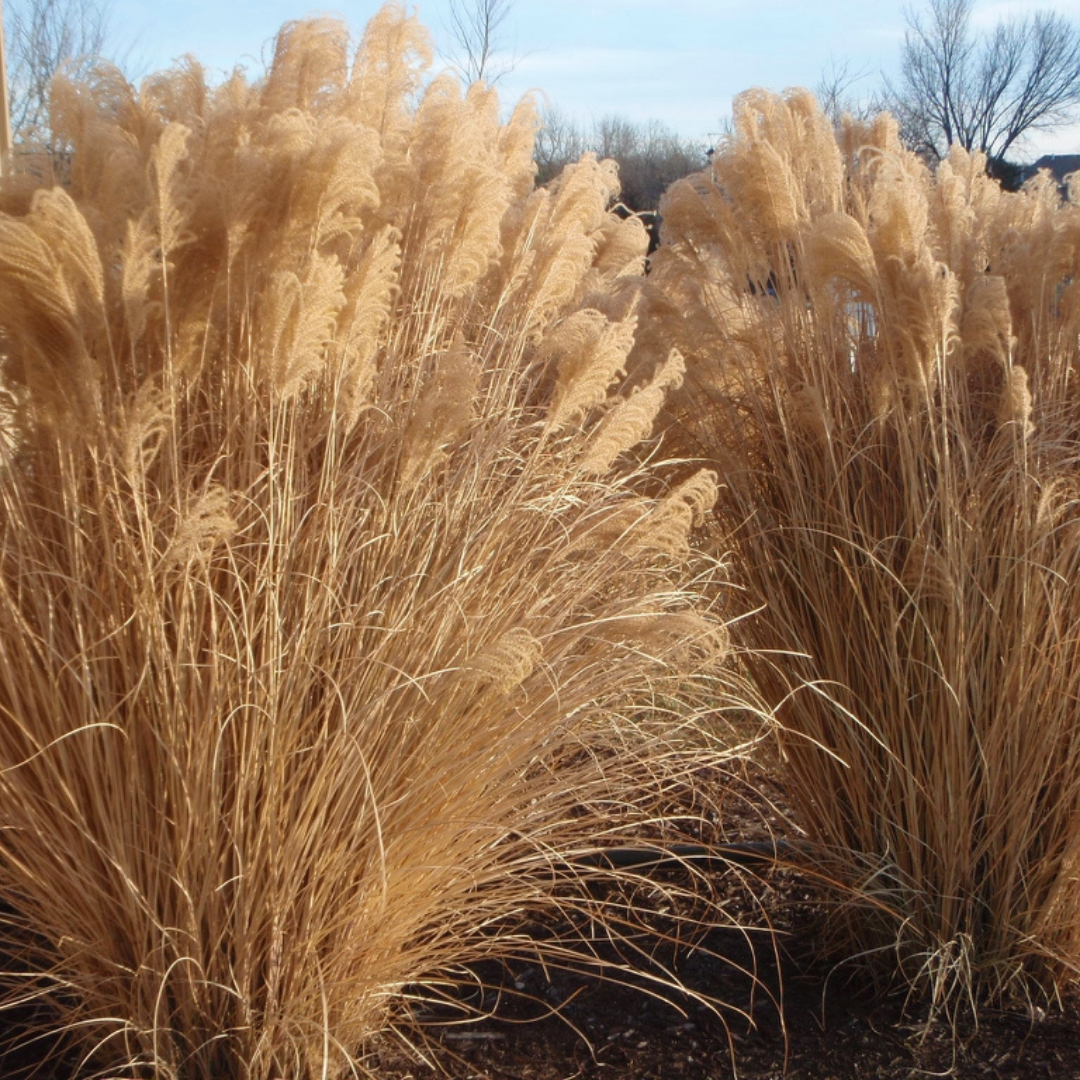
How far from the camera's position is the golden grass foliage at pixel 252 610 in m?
1.82

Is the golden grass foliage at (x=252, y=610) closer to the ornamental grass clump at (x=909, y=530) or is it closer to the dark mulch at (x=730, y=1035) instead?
the dark mulch at (x=730, y=1035)

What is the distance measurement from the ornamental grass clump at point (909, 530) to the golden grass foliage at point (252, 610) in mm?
438

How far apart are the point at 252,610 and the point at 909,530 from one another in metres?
1.38

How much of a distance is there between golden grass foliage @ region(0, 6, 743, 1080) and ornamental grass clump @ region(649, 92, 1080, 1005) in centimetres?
44

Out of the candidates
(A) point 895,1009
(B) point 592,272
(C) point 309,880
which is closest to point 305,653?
(C) point 309,880

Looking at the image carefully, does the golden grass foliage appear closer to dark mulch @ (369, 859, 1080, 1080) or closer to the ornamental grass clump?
dark mulch @ (369, 859, 1080, 1080)

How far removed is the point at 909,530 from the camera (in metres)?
2.41

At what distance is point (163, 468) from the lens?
1.94 meters

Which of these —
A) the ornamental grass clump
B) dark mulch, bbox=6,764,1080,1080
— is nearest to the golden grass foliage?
dark mulch, bbox=6,764,1080,1080

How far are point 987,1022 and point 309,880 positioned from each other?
4.82 feet

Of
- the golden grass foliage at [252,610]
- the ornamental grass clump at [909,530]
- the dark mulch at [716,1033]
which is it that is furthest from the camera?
the ornamental grass clump at [909,530]

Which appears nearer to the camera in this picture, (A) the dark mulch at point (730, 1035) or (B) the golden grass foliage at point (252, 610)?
(B) the golden grass foliage at point (252, 610)

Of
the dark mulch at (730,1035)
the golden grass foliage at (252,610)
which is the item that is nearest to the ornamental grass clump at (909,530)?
the dark mulch at (730,1035)

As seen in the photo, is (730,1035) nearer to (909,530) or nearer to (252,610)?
(909,530)
